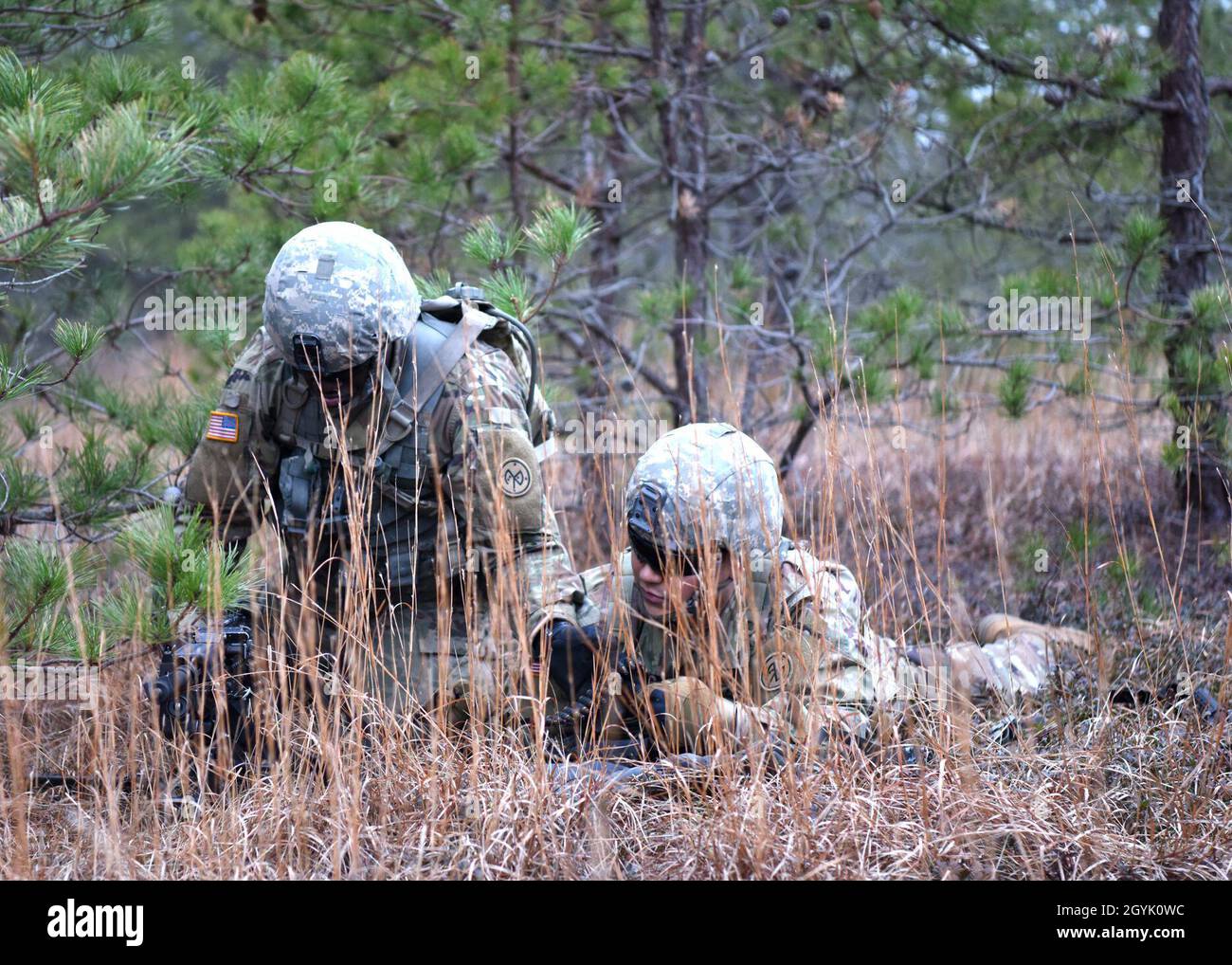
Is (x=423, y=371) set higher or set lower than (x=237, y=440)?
higher

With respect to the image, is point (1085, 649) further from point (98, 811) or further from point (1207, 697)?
point (98, 811)

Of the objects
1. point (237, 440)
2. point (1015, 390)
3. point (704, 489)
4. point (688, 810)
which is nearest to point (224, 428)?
point (237, 440)

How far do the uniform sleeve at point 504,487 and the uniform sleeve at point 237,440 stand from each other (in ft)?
1.81

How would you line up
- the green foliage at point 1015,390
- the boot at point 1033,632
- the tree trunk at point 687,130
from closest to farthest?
the boot at point 1033,632, the green foliage at point 1015,390, the tree trunk at point 687,130

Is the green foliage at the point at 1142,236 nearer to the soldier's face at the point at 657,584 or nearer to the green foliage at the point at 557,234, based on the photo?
the green foliage at the point at 557,234

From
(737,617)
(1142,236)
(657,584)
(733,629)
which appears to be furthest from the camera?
(1142,236)

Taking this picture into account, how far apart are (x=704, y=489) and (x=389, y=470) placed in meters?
1.01

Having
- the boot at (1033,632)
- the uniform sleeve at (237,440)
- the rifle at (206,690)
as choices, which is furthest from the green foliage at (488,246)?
the boot at (1033,632)

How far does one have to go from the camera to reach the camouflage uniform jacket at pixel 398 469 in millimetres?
3039

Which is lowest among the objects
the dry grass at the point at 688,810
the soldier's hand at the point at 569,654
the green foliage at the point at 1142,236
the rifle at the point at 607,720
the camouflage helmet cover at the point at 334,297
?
the dry grass at the point at 688,810

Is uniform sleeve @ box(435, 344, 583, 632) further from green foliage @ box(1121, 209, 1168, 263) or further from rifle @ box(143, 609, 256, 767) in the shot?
green foliage @ box(1121, 209, 1168, 263)

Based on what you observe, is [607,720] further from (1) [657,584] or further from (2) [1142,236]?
(2) [1142,236]

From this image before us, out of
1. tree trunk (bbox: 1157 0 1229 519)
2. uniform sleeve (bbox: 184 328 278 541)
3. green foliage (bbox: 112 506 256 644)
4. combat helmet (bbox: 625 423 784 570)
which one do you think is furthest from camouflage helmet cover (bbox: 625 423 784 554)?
tree trunk (bbox: 1157 0 1229 519)

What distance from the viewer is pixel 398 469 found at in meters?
3.21
